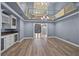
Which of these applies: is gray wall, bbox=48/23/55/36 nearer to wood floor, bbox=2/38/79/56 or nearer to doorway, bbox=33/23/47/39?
doorway, bbox=33/23/47/39

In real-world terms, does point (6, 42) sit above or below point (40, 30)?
below

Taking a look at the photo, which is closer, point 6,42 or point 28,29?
point 6,42

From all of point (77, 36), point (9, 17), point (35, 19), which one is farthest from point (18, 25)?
point (77, 36)

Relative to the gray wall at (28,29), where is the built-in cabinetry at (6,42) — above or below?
below

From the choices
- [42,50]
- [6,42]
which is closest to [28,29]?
[42,50]

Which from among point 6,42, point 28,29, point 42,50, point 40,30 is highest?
point 28,29

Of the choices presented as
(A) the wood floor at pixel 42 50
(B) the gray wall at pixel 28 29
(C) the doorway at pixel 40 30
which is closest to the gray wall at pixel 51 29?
(C) the doorway at pixel 40 30

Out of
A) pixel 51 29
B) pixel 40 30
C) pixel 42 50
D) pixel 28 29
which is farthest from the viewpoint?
pixel 40 30

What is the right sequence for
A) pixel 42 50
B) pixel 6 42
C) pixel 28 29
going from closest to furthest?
pixel 6 42
pixel 42 50
pixel 28 29

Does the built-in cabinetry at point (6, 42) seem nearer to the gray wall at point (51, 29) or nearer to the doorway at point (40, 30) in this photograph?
the doorway at point (40, 30)

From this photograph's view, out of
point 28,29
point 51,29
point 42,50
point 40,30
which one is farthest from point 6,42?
point 40,30

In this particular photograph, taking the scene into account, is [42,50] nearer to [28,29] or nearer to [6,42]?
[6,42]

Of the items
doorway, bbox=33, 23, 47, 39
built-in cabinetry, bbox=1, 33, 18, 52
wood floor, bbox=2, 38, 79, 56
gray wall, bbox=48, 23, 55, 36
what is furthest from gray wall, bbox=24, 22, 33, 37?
built-in cabinetry, bbox=1, 33, 18, 52

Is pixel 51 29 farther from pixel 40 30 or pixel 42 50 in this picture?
pixel 42 50
